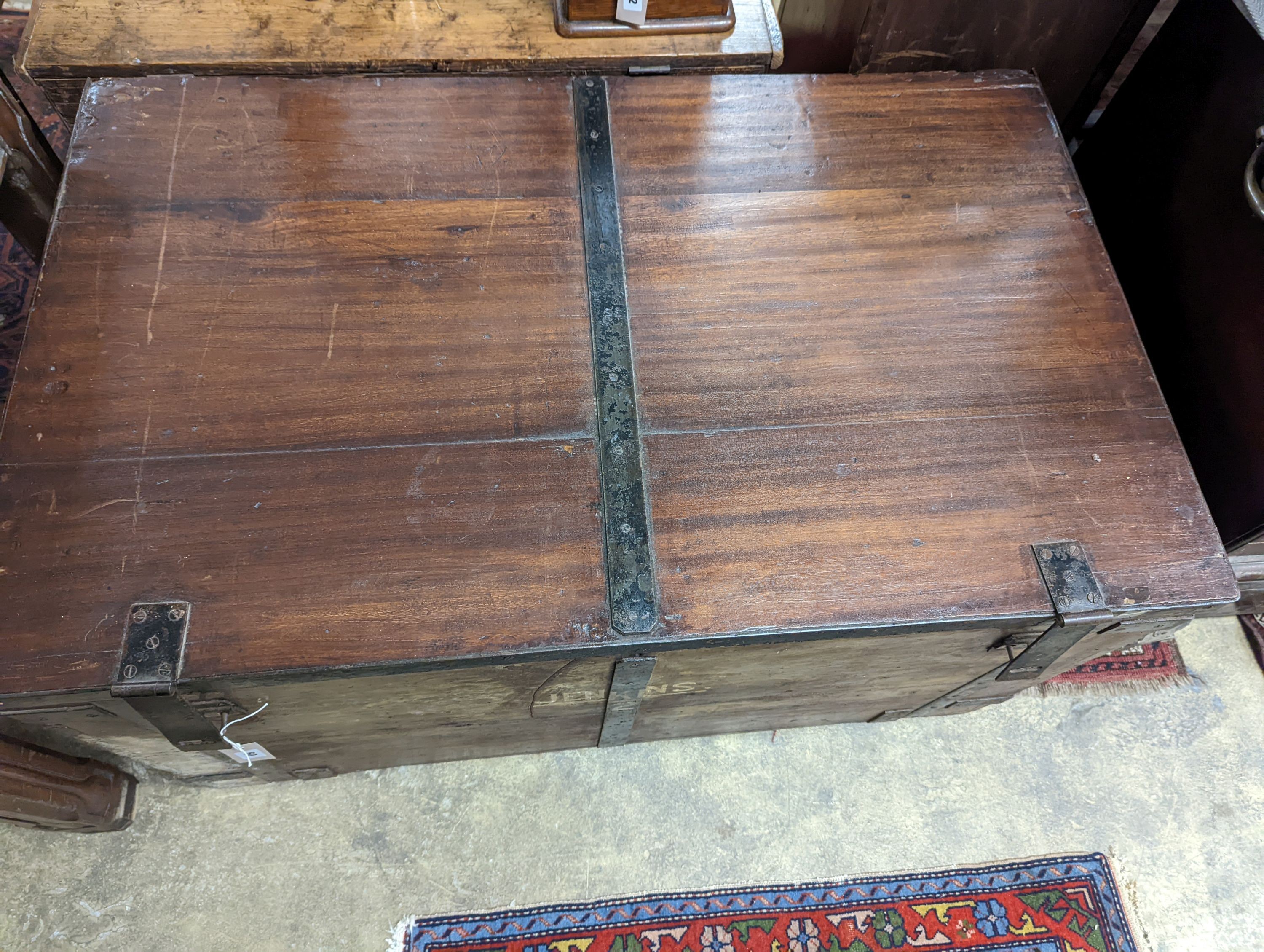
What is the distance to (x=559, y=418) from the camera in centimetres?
111

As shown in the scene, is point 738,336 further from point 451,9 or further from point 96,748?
point 96,748

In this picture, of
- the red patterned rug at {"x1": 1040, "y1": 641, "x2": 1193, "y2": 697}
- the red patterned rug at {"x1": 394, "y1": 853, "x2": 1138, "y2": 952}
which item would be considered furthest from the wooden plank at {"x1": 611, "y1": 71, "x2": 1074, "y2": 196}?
the red patterned rug at {"x1": 394, "y1": 853, "x2": 1138, "y2": 952}

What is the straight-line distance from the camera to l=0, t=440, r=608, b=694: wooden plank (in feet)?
3.18

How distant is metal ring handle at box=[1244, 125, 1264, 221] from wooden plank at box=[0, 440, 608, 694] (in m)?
1.09

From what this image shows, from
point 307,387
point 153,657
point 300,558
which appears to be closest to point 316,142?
point 307,387

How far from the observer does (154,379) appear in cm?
110

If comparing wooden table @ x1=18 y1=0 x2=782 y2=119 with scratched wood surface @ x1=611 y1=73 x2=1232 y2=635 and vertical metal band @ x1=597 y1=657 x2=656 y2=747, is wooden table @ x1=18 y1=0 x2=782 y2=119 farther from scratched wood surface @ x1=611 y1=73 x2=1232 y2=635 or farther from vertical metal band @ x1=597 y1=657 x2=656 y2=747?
vertical metal band @ x1=597 y1=657 x2=656 y2=747

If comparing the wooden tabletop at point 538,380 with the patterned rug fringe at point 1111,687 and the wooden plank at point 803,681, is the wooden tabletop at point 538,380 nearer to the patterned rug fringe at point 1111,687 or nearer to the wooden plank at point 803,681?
the wooden plank at point 803,681

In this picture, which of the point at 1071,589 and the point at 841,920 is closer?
the point at 1071,589

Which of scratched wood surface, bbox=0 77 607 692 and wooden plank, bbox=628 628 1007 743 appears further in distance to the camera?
wooden plank, bbox=628 628 1007 743

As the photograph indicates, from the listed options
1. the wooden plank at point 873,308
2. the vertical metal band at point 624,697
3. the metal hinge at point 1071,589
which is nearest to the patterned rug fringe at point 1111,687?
the metal hinge at point 1071,589

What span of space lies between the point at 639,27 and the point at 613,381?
2.47 feet

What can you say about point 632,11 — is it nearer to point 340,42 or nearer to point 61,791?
point 340,42

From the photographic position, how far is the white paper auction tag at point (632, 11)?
1.41 m
